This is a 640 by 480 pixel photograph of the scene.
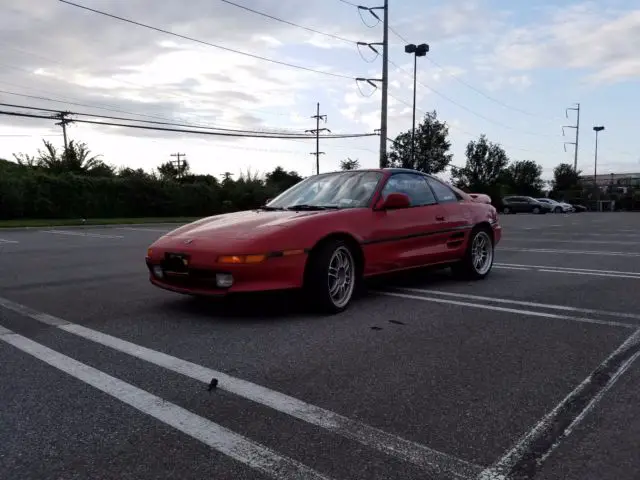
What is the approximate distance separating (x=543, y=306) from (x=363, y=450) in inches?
147

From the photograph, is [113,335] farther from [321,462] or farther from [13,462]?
[321,462]

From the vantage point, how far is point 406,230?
612 cm

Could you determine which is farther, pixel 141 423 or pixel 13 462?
pixel 141 423

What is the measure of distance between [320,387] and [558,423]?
1.30m

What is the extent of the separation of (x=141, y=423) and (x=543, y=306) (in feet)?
13.9

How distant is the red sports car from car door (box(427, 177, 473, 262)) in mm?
→ 13

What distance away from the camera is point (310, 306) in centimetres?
513

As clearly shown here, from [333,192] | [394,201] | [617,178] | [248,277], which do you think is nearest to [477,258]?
[394,201]

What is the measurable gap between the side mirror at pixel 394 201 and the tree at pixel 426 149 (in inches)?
1072

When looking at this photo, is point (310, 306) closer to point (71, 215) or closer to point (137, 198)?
point (71, 215)

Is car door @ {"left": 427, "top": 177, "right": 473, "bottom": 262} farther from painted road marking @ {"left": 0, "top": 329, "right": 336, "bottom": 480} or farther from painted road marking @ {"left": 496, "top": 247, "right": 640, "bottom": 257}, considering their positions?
A: painted road marking @ {"left": 496, "top": 247, "right": 640, "bottom": 257}

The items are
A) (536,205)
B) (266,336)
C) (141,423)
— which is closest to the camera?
(141,423)

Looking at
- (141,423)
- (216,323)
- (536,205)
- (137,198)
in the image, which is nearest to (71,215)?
(137,198)

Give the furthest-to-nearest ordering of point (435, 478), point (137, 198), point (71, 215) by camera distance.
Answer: point (137, 198), point (71, 215), point (435, 478)
